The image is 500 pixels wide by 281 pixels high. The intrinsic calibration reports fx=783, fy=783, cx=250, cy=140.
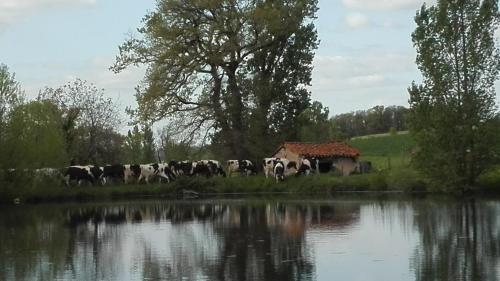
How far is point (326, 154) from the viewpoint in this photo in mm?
52219

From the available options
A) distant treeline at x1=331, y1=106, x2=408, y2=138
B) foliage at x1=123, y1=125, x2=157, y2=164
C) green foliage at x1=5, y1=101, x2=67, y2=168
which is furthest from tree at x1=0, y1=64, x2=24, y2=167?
distant treeline at x1=331, y1=106, x2=408, y2=138

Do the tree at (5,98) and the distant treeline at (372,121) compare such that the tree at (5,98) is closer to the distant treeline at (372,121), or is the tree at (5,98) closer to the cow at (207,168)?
the cow at (207,168)

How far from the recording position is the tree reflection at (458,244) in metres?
13.9

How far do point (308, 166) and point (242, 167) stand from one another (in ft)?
18.1

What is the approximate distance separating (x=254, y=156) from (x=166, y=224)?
2701 cm

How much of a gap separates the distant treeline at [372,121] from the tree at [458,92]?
60.6m

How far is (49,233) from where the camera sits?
25641mm

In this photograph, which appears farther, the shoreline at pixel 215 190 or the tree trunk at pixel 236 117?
the tree trunk at pixel 236 117

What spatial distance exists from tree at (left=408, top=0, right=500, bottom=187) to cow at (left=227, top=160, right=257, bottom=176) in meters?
15.7

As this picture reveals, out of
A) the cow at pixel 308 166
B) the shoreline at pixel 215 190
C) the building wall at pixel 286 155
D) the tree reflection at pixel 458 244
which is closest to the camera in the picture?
the tree reflection at pixel 458 244

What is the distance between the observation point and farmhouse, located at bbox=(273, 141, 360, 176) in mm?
52000

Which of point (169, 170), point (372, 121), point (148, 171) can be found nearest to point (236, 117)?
point (169, 170)

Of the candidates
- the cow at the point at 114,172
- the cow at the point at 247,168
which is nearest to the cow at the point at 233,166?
the cow at the point at 247,168

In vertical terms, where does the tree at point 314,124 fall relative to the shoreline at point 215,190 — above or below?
above
